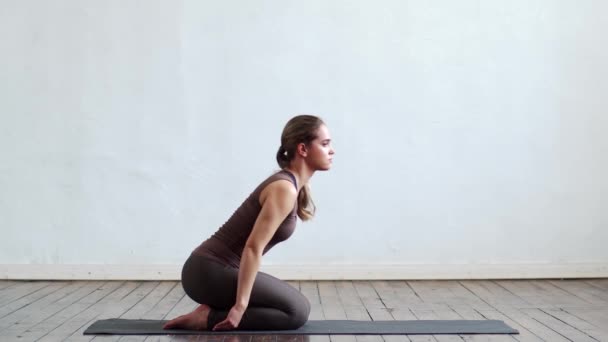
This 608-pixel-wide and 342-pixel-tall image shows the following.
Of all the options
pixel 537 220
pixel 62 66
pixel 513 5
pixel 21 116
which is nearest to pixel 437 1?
pixel 513 5

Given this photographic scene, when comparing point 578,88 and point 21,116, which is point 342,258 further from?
point 21,116

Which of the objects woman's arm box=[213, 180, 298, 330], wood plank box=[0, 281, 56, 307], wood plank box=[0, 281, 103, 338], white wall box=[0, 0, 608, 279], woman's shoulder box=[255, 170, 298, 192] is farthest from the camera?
white wall box=[0, 0, 608, 279]

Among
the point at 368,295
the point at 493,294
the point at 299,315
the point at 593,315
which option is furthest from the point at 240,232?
the point at 493,294

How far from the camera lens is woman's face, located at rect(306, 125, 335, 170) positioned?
2.92 meters

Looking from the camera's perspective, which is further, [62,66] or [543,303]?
→ [62,66]

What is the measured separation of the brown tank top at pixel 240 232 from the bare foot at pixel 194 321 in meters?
0.19

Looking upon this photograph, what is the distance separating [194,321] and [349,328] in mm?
577

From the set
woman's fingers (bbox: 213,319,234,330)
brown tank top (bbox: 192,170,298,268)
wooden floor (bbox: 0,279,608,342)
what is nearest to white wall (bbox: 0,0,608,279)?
wooden floor (bbox: 0,279,608,342)

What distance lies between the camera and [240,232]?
117 inches

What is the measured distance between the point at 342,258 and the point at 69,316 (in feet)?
5.66

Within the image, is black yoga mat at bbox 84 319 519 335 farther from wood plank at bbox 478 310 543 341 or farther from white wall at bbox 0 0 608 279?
white wall at bbox 0 0 608 279

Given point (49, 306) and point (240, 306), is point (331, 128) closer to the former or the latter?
point (49, 306)

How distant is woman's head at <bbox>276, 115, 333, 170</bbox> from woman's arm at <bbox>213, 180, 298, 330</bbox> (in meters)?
0.16

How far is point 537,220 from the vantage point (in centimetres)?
459
